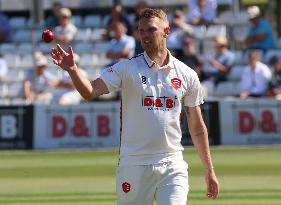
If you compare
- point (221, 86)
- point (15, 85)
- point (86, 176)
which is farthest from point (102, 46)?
point (86, 176)

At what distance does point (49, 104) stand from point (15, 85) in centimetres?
242

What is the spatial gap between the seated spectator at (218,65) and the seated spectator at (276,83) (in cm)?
101

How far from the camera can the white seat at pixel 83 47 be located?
2073 centimetres

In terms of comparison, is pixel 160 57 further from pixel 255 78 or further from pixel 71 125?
pixel 71 125

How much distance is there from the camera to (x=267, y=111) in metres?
17.0

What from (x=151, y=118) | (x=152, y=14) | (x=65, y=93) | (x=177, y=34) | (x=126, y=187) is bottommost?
(x=126, y=187)

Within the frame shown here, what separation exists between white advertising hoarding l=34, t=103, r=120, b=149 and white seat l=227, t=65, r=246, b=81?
263 centimetres

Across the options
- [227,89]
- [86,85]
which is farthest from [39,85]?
[86,85]

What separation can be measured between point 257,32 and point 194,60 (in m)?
1.79

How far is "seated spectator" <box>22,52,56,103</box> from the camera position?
60.0 feet

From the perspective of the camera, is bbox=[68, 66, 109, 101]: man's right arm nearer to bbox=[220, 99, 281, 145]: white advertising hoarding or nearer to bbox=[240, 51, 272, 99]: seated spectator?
bbox=[220, 99, 281, 145]: white advertising hoarding

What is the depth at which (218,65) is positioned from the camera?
18172 mm

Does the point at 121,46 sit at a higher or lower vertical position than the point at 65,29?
lower

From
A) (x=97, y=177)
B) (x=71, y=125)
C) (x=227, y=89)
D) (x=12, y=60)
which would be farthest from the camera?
(x=12, y=60)
